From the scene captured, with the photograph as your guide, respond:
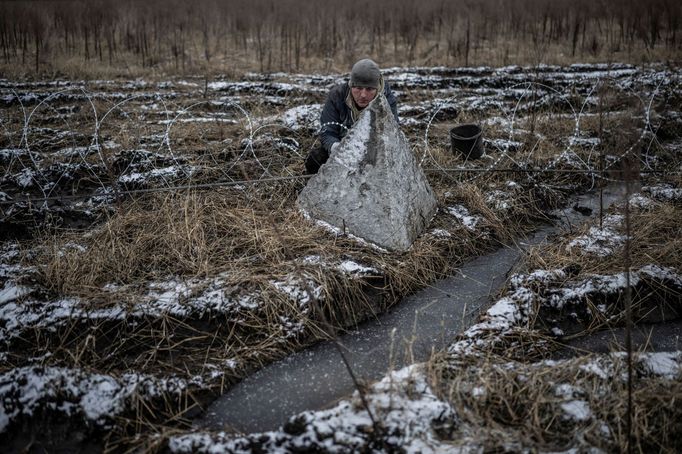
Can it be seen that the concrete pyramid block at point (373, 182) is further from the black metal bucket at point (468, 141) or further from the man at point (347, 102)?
the black metal bucket at point (468, 141)

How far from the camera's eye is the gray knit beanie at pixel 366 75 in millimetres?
3918

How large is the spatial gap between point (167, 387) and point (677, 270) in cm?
335

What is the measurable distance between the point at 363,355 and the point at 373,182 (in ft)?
4.42

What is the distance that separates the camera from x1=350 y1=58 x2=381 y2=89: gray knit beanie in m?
3.92

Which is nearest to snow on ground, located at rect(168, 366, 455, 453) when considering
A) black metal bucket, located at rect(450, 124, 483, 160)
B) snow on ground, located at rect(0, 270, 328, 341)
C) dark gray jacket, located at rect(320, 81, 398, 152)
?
snow on ground, located at rect(0, 270, 328, 341)

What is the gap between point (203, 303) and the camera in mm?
2982

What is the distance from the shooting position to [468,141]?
5266 millimetres

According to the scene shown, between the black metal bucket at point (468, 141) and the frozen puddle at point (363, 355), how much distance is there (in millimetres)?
1765

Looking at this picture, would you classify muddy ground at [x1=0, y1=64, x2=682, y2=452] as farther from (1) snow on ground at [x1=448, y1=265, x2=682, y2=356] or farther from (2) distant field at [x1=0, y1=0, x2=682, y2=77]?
(2) distant field at [x1=0, y1=0, x2=682, y2=77]

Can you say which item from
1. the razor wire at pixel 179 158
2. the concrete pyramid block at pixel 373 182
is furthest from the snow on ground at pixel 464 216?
the concrete pyramid block at pixel 373 182

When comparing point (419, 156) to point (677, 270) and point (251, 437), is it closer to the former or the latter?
point (677, 270)

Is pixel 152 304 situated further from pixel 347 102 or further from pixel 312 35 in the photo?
pixel 312 35

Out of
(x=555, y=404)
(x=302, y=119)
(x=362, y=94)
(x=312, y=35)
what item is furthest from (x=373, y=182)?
(x=312, y=35)

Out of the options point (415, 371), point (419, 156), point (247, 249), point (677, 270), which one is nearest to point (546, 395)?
point (415, 371)
